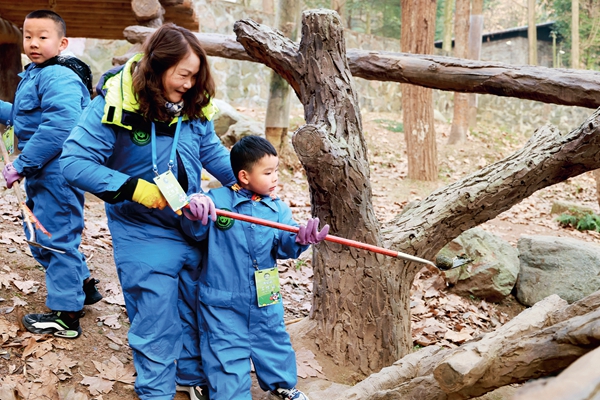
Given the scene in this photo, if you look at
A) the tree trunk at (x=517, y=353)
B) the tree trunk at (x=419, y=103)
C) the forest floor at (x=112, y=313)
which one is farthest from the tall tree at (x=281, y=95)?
the tree trunk at (x=517, y=353)

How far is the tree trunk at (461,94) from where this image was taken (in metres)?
12.7

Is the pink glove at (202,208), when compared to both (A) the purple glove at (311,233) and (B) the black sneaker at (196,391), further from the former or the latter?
(B) the black sneaker at (196,391)

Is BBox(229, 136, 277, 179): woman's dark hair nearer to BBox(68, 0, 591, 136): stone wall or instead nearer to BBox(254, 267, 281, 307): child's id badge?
BBox(254, 267, 281, 307): child's id badge

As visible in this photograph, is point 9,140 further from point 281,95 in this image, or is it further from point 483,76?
point 281,95

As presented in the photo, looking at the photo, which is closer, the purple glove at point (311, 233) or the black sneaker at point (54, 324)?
the purple glove at point (311, 233)

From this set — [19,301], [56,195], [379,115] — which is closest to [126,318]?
[19,301]

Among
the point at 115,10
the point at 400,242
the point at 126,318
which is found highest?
the point at 115,10

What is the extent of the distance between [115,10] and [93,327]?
5.05m

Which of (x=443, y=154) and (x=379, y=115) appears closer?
(x=443, y=154)

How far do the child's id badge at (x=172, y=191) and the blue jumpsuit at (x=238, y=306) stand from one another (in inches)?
8.4

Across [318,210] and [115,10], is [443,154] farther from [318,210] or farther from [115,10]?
[318,210]

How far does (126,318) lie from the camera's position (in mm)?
3824

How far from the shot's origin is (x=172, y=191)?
2.71 metres

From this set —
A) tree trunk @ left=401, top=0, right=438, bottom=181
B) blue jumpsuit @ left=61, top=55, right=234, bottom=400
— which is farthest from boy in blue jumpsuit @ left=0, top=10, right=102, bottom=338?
tree trunk @ left=401, top=0, right=438, bottom=181
